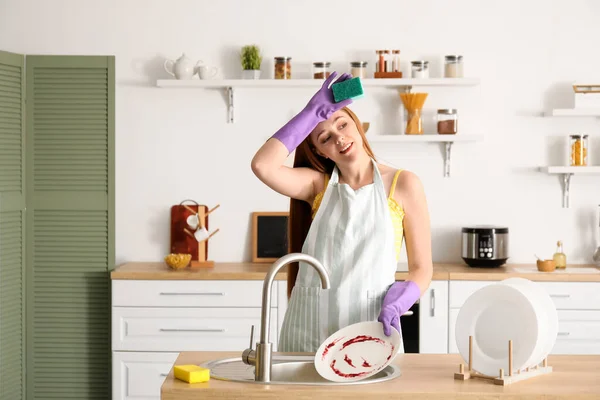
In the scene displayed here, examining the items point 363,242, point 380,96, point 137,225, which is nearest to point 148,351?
point 137,225

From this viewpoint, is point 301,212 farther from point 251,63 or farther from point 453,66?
point 453,66

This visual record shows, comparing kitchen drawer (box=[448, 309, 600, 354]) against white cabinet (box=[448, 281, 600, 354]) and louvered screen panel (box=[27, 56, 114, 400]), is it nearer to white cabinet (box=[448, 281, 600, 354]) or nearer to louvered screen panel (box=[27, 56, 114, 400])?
white cabinet (box=[448, 281, 600, 354])

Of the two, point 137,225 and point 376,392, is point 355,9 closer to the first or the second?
point 137,225

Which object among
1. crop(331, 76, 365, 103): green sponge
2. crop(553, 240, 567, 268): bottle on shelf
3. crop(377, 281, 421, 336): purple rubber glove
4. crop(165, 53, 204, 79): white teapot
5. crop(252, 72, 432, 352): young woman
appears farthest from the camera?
crop(165, 53, 204, 79): white teapot

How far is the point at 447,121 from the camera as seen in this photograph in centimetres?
434

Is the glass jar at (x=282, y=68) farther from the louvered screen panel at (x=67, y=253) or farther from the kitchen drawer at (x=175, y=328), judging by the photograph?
the kitchen drawer at (x=175, y=328)

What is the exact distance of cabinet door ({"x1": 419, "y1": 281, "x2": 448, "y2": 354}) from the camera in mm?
4027

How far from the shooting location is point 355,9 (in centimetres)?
450

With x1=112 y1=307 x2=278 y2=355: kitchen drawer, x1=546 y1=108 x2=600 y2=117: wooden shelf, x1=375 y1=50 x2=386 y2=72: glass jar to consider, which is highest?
x1=375 y1=50 x2=386 y2=72: glass jar

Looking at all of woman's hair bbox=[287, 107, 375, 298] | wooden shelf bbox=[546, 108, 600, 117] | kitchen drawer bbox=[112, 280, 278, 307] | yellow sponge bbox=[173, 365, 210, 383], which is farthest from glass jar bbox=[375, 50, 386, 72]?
yellow sponge bbox=[173, 365, 210, 383]

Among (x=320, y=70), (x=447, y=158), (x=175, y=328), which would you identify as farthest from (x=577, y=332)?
(x=175, y=328)

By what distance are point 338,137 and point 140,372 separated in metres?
2.20

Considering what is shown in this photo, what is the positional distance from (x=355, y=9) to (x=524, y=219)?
1.44 metres

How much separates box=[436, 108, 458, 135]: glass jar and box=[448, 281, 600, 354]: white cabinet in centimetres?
81
